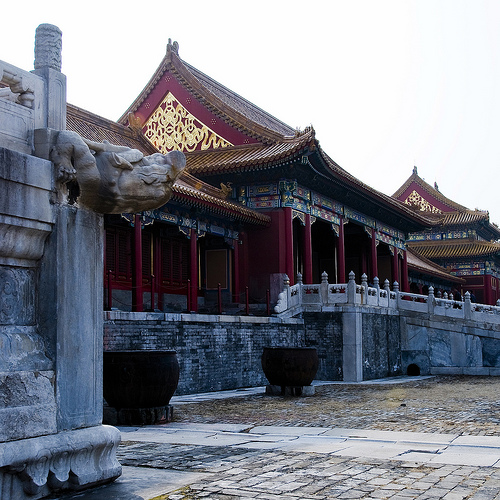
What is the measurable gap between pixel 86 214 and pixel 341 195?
1876cm

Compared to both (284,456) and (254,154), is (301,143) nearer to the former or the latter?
(254,154)

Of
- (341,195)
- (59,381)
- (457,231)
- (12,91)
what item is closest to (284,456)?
(59,381)

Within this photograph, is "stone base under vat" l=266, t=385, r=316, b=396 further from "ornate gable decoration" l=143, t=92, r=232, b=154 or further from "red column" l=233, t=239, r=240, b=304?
"ornate gable decoration" l=143, t=92, r=232, b=154

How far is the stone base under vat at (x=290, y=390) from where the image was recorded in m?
12.8

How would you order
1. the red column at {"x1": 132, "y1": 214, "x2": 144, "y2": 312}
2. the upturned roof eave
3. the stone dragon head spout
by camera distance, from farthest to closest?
the upturned roof eave, the red column at {"x1": 132, "y1": 214, "x2": 144, "y2": 312}, the stone dragon head spout

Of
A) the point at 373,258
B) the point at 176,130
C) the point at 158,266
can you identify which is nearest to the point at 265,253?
the point at 158,266

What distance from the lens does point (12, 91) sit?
4.75 metres

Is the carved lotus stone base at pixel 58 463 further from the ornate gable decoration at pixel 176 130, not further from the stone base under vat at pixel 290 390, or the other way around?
the ornate gable decoration at pixel 176 130

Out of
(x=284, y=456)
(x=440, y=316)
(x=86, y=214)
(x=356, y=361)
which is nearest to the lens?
(x=86, y=214)

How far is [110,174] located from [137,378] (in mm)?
4246

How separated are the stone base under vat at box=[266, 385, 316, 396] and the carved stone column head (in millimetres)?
8883

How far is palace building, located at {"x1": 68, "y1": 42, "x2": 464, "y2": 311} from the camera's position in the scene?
1702cm

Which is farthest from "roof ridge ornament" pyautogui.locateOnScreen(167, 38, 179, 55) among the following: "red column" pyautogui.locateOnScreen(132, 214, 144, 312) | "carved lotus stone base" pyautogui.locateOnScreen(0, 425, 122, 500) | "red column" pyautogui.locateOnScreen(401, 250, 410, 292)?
"carved lotus stone base" pyautogui.locateOnScreen(0, 425, 122, 500)

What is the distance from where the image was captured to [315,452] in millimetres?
6348
